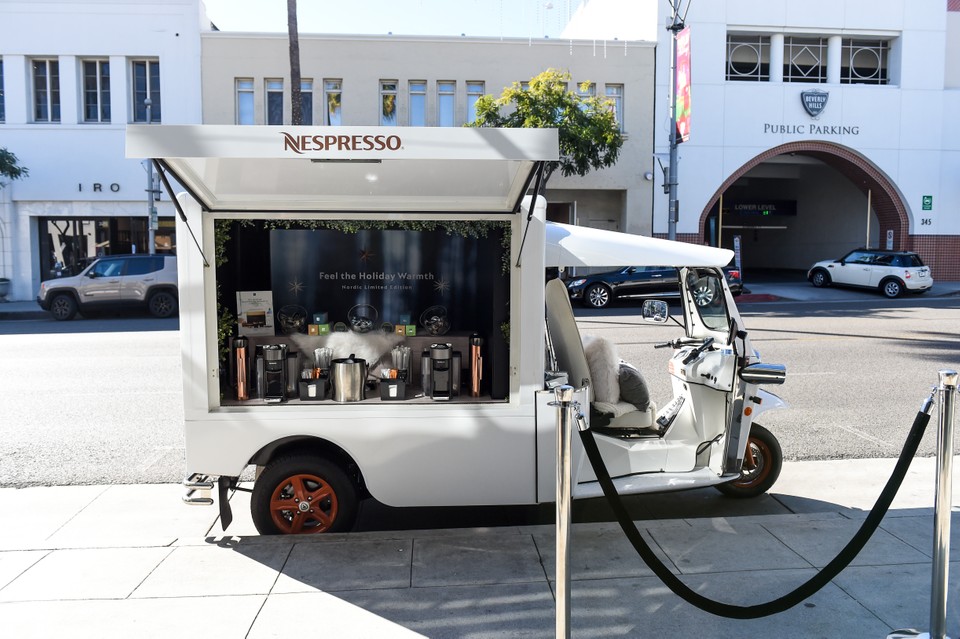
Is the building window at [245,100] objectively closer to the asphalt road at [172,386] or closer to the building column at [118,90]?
the building column at [118,90]

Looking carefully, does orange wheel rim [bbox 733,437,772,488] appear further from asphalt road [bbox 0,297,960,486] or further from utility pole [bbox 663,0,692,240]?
utility pole [bbox 663,0,692,240]

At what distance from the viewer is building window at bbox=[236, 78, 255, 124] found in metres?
26.2

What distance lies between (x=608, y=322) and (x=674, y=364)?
11.2 m

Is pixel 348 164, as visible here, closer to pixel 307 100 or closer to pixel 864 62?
pixel 307 100

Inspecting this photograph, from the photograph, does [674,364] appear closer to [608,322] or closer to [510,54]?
[608,322]

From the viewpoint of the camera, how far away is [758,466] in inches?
232

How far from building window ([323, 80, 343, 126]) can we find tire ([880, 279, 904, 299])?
60.4 ft

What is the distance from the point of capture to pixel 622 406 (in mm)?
5508

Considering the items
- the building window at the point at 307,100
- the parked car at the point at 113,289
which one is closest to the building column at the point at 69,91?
the building window at the point at 307,100

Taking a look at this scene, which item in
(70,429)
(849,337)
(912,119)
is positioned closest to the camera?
(70,429)

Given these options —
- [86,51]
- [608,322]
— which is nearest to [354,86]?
[86,51]

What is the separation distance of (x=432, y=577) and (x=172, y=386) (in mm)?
7040

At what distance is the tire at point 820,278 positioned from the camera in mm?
27484

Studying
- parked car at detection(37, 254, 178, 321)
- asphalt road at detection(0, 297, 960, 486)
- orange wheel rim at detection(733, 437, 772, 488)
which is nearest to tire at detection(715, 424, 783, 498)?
orange wheel rim at detection(733, 437, 772, 488)
